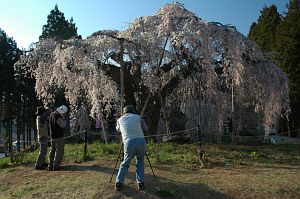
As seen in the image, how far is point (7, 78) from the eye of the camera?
32.7 meters

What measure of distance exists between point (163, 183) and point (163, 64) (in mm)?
6730

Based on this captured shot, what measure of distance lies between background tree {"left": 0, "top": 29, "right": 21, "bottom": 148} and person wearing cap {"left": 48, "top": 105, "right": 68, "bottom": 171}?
2191 centimetres

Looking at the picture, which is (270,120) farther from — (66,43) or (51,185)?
(51,185)

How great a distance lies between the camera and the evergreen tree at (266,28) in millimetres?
42312

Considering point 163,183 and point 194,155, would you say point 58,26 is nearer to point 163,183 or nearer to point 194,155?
point 194,155

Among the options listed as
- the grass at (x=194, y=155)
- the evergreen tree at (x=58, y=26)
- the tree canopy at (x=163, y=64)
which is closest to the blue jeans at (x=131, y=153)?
the grass at (x=194, y=155)

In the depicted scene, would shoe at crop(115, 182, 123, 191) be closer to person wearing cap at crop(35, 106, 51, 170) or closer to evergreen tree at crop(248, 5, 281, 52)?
person wearing cap at crop(35, 106, 51, 170)

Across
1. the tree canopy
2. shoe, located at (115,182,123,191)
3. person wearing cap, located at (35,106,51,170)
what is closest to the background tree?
the tree canopy

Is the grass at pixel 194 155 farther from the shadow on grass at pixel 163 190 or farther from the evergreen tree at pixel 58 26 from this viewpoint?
the evergreen tree at pixel 58 26

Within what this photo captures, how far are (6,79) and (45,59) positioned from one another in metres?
18.9

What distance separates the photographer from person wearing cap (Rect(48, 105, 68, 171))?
1087 centimetres

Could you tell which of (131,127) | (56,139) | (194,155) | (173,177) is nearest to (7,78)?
(56,139)

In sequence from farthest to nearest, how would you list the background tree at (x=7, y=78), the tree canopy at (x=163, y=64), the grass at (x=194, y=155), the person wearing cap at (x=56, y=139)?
1. the background tree at (x=7, y=78)
2. the tree canopy at (x=163, y=64)
3. the grass at (x=194, y=155)
4. the person wearing cap at (x=56, y=139)

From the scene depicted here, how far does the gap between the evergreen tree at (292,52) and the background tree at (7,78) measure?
20635 mm
